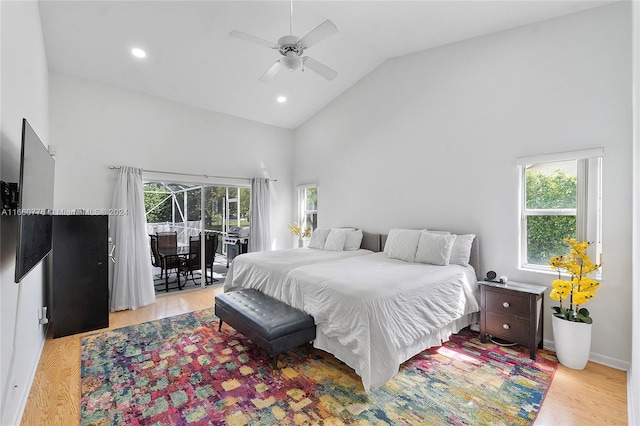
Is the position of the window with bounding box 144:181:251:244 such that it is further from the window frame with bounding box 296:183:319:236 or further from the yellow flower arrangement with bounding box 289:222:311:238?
the window frame with bounding box 296:183:319:236

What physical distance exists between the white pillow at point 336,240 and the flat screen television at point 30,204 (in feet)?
Answer: 10.8

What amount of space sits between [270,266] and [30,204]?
2.10 metres

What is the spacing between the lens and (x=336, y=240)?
15.0ft

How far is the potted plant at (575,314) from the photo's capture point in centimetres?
249

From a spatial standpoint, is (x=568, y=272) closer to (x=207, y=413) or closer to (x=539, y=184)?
(x=539, y=184)

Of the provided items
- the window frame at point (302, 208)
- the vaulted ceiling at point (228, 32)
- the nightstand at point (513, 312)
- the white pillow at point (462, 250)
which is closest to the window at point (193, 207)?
the window frame at point (302, 208)

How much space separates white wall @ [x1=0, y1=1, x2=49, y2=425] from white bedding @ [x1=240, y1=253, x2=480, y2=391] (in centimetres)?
193

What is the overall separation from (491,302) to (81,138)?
539 centimetres

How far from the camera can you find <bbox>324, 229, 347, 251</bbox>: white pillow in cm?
451

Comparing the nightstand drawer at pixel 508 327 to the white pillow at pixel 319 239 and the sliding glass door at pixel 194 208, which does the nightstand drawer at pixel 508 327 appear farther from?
the sliding glass door at pixel 194 208

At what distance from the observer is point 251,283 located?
3.50 meters

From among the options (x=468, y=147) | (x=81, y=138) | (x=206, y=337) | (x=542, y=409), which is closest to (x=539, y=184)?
(x=468, y=147)

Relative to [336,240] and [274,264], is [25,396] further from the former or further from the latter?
[336,240]

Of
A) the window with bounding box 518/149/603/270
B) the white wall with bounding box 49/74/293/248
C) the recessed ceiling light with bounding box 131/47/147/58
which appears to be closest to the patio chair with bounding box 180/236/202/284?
the white wall with bounding box 49/74/293/248
